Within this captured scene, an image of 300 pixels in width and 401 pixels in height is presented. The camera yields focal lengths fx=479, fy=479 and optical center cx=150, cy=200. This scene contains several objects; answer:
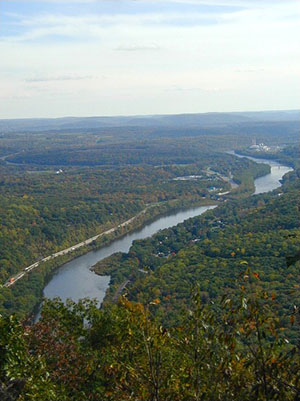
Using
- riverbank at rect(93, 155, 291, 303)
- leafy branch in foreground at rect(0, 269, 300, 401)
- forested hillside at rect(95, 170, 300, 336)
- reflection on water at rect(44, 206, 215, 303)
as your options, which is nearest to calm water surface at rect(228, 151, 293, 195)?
forested hillside at rect(95, 170, 300, 336)

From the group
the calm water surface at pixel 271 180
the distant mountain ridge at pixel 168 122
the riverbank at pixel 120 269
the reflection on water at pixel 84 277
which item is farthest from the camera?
the distant mountain ridge at pixel 168 122

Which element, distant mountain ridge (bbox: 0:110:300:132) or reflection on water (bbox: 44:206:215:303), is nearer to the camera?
reflection on water (bbox: 44:206:215:303)

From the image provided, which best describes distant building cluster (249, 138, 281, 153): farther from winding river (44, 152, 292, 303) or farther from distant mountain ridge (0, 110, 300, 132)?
distant mountain ridge (0, 110, 300, 132)

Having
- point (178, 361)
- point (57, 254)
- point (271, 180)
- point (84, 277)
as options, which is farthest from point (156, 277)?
point (271, 180)

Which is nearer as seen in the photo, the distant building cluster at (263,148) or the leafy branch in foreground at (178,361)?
the leafy branch in foreground at (178,361)

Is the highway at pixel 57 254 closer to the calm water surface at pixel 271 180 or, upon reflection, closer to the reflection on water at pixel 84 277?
the reflection on water at pixel 84 277

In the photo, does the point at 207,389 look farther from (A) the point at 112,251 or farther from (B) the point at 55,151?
(B) the point at 55,151

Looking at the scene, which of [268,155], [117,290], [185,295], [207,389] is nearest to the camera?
[207,389]

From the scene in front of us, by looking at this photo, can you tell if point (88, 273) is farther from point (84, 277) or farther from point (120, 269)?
point (120, 269)

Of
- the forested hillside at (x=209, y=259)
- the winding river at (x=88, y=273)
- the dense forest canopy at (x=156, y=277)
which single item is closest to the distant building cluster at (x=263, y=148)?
the dense forest canopy at (x=156, y=277)

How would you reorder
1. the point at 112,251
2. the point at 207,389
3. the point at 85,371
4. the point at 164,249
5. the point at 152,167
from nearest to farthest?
the point at 207,389 < the point at 85,371 < the point at 164,249 < the point at 112,251 < the point at 152,167

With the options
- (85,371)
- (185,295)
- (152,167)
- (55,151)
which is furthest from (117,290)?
(55,151)
